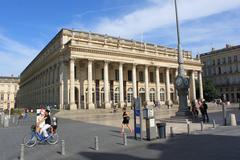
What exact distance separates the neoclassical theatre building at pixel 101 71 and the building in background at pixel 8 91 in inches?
1929

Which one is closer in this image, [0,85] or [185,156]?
[185,156]

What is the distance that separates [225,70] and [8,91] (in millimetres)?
87716

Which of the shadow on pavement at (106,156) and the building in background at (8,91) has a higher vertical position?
the building in background at (8,91)

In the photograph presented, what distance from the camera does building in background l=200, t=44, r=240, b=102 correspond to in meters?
74.4

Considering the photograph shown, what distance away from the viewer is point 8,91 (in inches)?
4417

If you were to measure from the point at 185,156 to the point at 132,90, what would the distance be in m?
45.4

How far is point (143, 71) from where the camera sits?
58.3 meters

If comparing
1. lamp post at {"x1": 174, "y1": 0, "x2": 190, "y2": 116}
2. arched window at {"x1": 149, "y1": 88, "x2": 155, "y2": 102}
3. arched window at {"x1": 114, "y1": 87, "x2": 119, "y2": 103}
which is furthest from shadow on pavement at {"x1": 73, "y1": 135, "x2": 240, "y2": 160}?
arched window at {"x1": 149, "y1": 88, "x2": 155, "y2": 102}

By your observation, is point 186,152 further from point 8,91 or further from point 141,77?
point 8,91

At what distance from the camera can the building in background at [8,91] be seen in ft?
350

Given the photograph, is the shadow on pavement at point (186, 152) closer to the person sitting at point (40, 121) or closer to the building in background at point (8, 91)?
the person sitting at point (40, 121)

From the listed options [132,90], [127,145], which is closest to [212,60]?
[132,90]

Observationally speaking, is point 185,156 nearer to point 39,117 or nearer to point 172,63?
point 39,117

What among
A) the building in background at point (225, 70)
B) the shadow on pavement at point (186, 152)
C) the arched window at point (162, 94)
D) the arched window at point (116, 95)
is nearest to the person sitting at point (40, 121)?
the shadow on pavement at point (186, 152)
